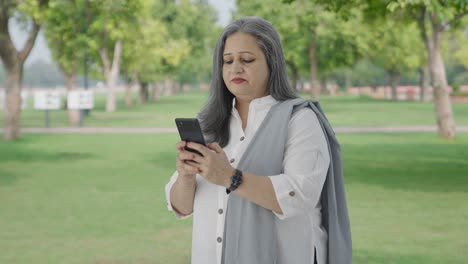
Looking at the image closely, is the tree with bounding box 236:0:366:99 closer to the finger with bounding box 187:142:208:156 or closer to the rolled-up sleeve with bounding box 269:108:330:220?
the rolled-up sleeve with bounding box 269:108:330:220

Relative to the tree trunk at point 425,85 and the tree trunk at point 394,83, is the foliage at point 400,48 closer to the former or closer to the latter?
the tree trunk at point 425,85

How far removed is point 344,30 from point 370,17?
27585mm

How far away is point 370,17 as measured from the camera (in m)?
23.1

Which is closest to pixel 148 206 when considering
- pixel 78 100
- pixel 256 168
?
pixel 256 168

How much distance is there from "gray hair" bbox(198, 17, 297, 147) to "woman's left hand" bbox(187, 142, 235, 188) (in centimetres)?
37

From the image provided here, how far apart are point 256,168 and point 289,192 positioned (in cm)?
17

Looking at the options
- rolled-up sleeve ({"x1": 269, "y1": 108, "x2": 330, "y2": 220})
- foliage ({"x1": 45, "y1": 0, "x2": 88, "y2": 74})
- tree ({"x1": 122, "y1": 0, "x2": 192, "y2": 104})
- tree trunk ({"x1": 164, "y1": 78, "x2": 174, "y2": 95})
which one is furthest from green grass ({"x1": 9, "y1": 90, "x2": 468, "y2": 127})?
tree trunk ({"x1": 164, "y1": 78, "x2": 174, "y2": 95})

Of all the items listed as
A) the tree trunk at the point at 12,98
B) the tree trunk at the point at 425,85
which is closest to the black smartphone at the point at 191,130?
the tree trunk at the point at 12,98

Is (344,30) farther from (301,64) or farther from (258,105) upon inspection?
(258,105)

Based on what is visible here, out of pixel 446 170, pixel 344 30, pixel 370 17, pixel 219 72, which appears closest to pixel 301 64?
pixel 344 30

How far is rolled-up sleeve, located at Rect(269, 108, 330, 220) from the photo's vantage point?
9.57 feet

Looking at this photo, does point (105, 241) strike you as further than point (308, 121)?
Yes

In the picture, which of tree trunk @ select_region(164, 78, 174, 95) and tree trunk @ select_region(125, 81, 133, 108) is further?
tree trunk @ select_region(164, 78, 174, 95)

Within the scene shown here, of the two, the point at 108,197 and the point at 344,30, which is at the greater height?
the point at 344,30
